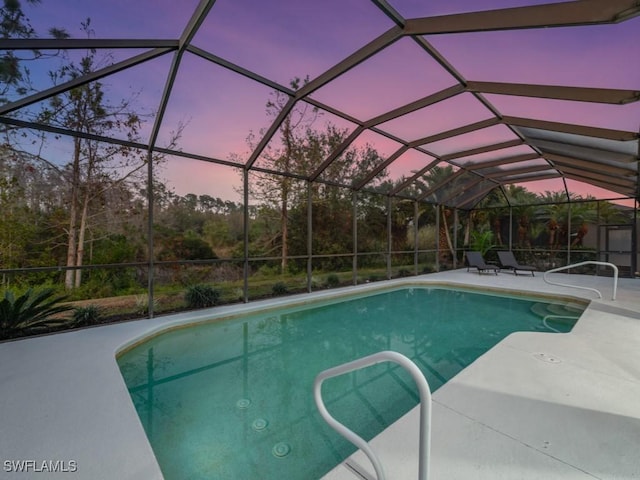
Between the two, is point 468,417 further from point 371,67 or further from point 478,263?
point 478,263

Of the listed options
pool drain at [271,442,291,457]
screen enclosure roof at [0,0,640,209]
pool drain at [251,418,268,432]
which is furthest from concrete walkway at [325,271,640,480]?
screen enclosure roof at [0,0,640,209]

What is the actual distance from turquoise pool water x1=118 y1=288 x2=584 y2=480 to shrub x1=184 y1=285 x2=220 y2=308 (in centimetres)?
83

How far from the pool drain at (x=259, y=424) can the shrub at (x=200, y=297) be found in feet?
12.8

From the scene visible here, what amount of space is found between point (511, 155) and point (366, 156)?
3.89m

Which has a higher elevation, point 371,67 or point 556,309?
point 371,67

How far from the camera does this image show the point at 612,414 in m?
2.37

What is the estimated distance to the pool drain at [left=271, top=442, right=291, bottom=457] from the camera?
93.2 inches

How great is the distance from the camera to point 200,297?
248 inches

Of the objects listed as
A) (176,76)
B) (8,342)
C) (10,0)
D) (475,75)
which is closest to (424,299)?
(475,75)

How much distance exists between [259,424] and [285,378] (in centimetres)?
97

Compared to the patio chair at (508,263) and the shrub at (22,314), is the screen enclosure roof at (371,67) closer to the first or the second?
the shrub at (22,314)

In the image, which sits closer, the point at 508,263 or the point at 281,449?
the point at 281,449

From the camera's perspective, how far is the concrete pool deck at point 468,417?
1.86 m

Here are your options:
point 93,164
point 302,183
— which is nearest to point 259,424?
point 93,164
